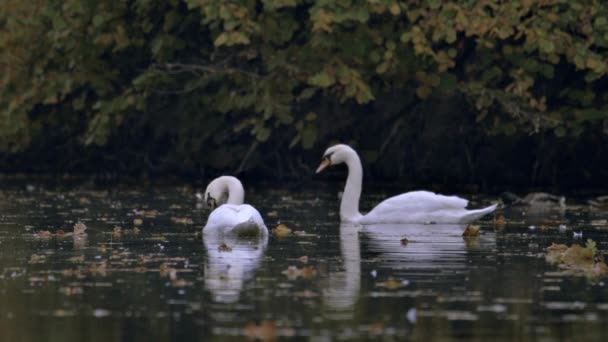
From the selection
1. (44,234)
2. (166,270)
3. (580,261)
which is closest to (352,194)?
(44,234)

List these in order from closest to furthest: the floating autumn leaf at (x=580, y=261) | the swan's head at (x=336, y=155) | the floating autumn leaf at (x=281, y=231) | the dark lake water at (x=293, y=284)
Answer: the dark lake water at (x=293, y=284) → the floating autumn leaf at (x=580, y=261) → the floating autumn leaf at (x=281, y=231) → the swan's head at (x=336, y=155)

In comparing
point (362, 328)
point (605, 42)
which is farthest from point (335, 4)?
point (362, 328)

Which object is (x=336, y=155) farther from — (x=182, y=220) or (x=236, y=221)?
(x=236, y=221)

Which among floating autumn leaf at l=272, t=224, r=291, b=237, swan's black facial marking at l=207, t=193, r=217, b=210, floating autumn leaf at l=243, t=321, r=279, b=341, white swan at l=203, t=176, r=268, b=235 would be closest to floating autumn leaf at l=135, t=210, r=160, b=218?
swan's black facial marking at l=207, t=193, r=217, b=210

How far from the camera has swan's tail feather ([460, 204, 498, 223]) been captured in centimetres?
1997

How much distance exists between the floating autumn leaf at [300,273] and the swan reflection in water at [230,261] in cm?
28

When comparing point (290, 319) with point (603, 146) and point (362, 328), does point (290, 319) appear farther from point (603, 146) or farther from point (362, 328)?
point (603, 146)

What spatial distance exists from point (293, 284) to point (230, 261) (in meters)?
2.10

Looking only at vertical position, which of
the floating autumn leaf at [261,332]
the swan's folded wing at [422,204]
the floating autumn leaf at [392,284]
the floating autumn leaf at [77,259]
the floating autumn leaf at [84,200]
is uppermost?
the floating autumn leaf at [84,200]

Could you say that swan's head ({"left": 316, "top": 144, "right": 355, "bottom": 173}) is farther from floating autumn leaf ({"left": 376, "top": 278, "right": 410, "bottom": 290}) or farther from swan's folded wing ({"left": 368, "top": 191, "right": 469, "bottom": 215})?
floating autumn leaf ({"left": 376, "top": 278, "right": 410, "bottom": 290})

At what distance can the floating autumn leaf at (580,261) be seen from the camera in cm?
1348

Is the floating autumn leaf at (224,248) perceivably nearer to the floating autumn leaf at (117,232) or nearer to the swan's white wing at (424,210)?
the floating autumn leaf at (117,232)

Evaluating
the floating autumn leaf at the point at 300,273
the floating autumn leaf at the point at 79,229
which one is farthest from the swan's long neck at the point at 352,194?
the floating autumn leaf at the point at 300,273

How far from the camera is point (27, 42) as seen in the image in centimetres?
3309
